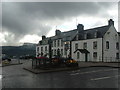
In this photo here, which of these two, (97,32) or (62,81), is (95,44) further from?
(62,81)

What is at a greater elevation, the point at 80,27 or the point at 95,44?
the point at 80,27

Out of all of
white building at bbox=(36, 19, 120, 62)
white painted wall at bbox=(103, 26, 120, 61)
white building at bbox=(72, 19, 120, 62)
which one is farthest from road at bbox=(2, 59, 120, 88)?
white painted wall at bbox=(103, 26, 120, 61)

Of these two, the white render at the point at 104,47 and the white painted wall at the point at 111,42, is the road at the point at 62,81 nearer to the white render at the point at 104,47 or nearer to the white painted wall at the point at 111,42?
the white render at the point at 104,47

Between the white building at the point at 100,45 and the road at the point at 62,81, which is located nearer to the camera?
the road at the point at 62,81

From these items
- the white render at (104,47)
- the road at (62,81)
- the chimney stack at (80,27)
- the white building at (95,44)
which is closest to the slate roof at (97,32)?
the white building at (95,44)

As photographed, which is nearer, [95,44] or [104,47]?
[104,47]

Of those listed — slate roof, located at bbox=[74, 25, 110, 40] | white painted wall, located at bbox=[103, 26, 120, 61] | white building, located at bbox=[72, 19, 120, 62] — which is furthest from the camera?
slate roof, located at bbox=[74, 25, 110, 40]

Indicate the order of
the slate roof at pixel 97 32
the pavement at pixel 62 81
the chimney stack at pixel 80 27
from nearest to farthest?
1. the pavement at pixel 62 81
2. the slate roof at pixel 97 32
3. the chimney stack at pixel 80 27

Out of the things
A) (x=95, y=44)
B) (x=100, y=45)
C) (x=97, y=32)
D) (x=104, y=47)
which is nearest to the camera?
(x=100, y=45)

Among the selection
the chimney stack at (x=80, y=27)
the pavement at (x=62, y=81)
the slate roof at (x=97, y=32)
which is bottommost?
the pavement at (x=62, y=81)

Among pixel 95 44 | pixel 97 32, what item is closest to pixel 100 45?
pixel 95 44

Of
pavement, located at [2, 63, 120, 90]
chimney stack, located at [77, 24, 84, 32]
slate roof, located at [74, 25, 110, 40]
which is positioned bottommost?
pavement, located at [2, 63, 120, 90]

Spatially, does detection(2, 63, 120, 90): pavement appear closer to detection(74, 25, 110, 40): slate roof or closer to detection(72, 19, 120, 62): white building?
detection(72, 19, 120, 62): white building

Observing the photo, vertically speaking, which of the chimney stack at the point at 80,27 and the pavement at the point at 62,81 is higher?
the chimney stack at the point at 80,27
